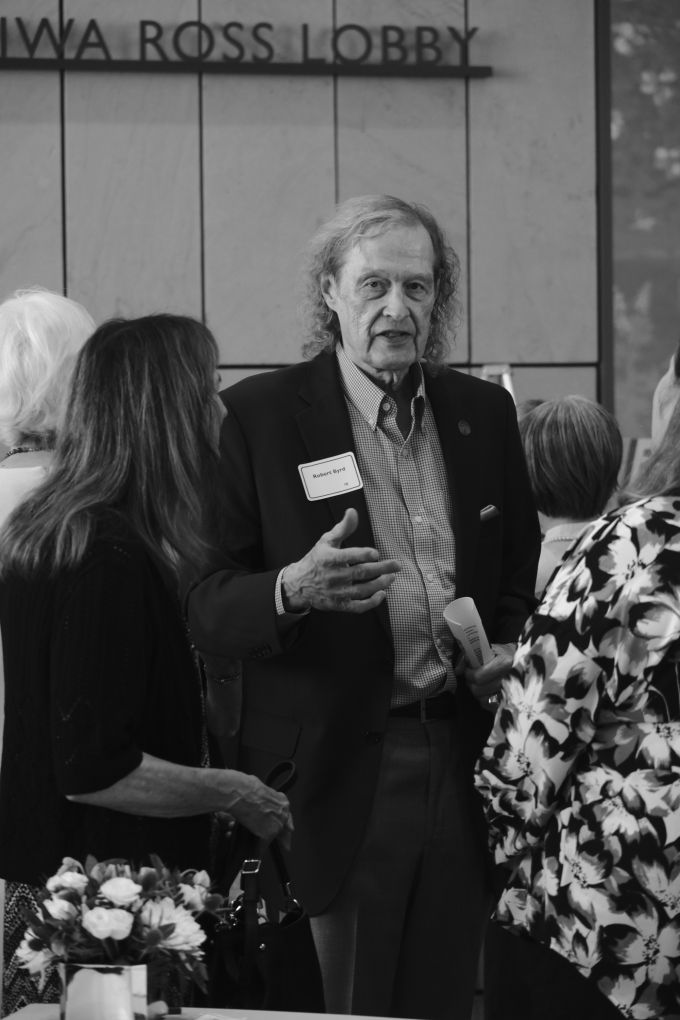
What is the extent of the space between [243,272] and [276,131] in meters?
0.70

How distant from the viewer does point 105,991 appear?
156 cm

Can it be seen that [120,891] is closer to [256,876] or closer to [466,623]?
[256,876]

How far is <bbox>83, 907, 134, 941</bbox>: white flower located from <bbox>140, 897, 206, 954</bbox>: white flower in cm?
3

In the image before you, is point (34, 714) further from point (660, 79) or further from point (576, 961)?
point (660, 79)

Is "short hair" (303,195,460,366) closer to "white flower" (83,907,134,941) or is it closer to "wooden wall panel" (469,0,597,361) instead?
"white flower" (83,907,134,941)

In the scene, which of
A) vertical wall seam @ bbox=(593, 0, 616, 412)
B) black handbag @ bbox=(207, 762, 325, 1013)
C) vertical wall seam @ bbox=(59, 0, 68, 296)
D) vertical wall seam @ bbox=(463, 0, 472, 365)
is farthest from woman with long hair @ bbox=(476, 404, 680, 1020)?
vertical wall seam @ bbox=(59, 0, 68, 296)

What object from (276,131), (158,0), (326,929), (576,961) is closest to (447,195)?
(276,131)

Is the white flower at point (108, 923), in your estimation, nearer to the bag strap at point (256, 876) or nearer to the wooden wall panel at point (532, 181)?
the bag strap at point (256, 876)

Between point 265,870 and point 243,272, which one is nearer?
point 265,870

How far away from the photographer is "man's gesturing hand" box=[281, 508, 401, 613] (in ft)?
7.35

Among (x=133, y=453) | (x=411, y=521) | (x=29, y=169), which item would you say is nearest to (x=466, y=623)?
(x=411, y=521)

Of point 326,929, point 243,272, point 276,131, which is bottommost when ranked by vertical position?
point 326,929

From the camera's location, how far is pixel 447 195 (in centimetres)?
654

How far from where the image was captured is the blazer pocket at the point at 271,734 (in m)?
2.49
